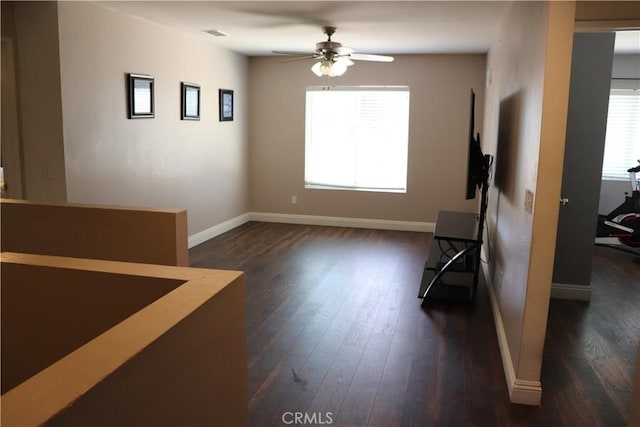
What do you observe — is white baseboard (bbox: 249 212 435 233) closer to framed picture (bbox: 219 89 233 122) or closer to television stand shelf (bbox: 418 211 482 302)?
framed picture (bbox: 219 89 233 122)

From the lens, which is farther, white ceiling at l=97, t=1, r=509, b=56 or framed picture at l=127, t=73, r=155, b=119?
framed picture at l=127, t=73, r=155, b=119

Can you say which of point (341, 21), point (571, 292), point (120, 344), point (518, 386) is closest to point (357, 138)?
point (341, 21)

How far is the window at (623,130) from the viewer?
6539mm

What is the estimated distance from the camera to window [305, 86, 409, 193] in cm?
688

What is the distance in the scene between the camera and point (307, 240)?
20.6ft

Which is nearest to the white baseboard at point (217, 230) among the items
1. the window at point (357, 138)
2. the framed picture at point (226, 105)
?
the window at point (357, 138)

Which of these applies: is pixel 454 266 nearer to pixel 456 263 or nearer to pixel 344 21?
pixel 456 263

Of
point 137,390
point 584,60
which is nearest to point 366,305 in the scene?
point 584,60

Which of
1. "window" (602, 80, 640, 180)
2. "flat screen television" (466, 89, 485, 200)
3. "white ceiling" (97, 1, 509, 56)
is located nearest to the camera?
"flat screen television" (466, 89, 485, 200)

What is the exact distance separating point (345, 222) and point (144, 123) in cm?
327

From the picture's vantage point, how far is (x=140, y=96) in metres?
4.75

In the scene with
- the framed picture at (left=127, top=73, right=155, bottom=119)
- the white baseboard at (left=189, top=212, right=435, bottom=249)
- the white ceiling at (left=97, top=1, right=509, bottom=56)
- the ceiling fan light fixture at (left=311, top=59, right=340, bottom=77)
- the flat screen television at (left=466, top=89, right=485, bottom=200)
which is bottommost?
the white baseboard at (left=189, top=212, right=435, bottom=249)

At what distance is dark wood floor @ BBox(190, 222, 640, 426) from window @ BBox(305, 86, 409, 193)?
2040mm

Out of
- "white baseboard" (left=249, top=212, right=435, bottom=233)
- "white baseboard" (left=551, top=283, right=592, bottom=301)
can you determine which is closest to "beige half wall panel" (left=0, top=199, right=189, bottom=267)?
"white baseboard" (left=551, top=283, right=592, bottom=301)
